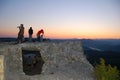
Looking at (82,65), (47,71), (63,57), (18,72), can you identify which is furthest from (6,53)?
(82,65)

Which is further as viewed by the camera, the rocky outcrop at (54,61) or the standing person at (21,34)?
the standing person at (21,34)

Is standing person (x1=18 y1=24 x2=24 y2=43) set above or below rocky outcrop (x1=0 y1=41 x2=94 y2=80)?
above

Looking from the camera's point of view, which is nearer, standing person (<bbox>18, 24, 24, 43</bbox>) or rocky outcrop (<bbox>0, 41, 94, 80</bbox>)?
rocky outcrop (<bbox>0, 41, 94, 80</bbox>)

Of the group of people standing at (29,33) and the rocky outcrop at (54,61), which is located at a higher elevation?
the group of people standing at (29,33)

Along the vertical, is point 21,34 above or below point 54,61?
above

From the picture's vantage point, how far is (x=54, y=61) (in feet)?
101

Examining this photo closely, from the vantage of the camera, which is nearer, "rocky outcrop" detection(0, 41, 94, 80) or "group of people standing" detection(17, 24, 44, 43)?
"rocky outcrop" detection(0, 41, 94, 80)

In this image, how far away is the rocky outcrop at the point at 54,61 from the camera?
28.0m

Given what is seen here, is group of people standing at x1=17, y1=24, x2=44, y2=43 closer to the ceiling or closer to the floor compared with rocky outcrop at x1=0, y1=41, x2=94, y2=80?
closer to the ceiling

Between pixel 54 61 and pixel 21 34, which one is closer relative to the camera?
pixel 54 61

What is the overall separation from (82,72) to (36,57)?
5570mm

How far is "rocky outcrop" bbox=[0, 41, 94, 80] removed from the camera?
28.0 meters

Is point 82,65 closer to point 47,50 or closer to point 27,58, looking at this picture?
point 47,50

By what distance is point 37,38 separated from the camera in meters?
33.3
